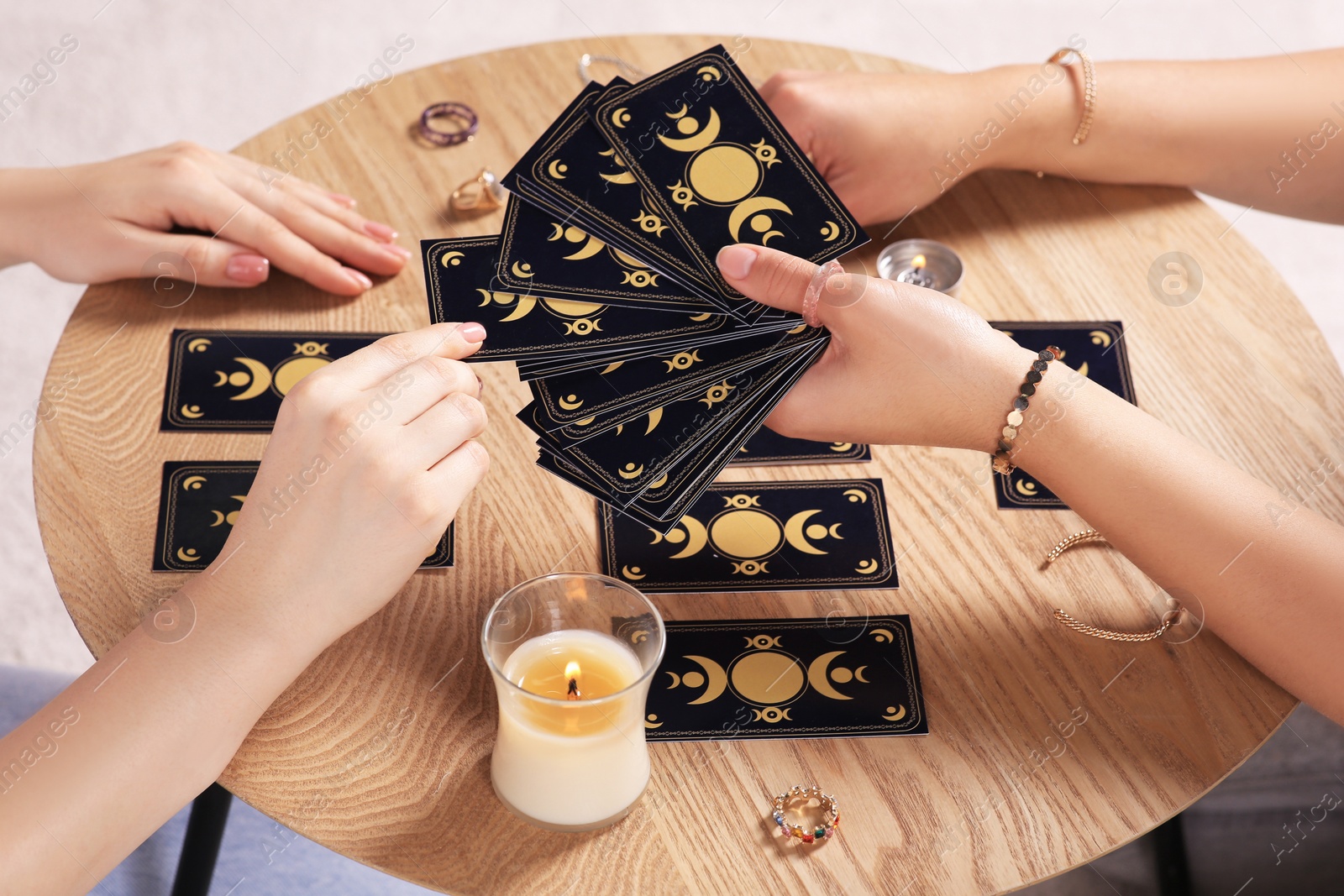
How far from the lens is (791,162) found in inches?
48.6

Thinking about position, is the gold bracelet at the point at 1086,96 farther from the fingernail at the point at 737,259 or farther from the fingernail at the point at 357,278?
the fingernail at the point at 357,278

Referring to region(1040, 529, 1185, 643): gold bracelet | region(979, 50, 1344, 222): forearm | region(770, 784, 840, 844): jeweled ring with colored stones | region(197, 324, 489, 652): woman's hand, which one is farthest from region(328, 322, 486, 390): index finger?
region(979, 50, 1344, 222): forearm

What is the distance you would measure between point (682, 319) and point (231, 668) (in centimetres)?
54

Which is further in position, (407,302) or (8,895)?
(407,302)

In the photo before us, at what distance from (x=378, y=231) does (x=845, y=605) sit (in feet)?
2.40

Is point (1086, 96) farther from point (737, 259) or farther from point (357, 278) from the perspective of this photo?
point (357, 278)

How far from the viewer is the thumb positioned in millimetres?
1088

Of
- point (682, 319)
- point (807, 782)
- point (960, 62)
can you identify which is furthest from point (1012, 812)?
point (960, 62)

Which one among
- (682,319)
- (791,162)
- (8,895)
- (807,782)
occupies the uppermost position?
(791,162)

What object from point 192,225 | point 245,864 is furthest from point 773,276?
point 245,864

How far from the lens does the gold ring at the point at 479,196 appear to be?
4.75 ft

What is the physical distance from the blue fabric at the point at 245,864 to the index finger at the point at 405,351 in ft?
1.79

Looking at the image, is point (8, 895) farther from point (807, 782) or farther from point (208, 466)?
point (807, 782)

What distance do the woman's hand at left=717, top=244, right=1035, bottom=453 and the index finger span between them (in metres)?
0.29
